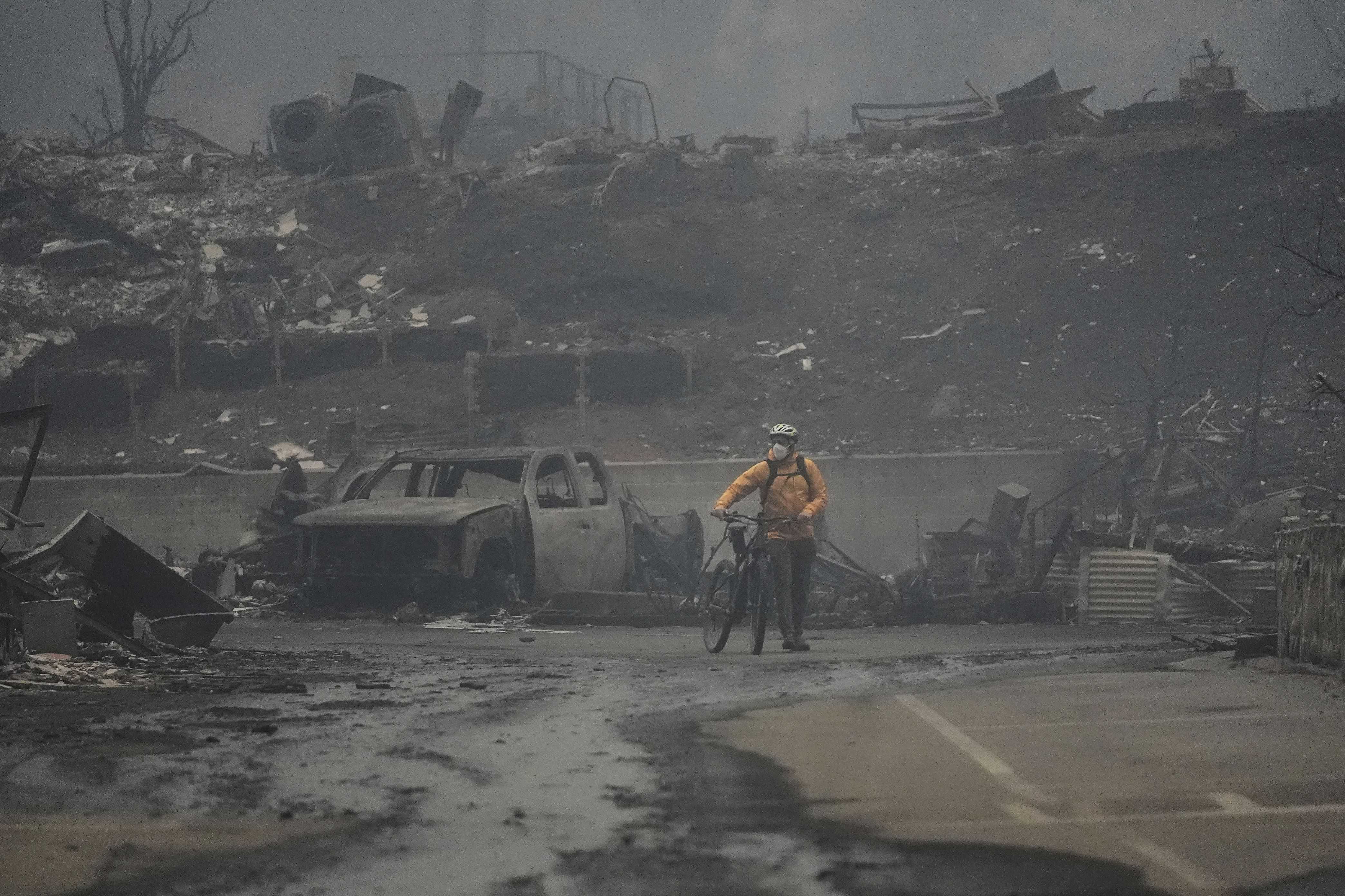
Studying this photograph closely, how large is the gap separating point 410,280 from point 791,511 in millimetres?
24044

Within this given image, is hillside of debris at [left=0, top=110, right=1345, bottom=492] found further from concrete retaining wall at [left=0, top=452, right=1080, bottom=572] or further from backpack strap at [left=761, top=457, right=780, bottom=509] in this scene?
backpack strap at [left=761, top=457, right=780, bottom=509]

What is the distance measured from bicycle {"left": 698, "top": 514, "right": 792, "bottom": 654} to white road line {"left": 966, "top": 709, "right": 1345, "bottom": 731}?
5.22 meters

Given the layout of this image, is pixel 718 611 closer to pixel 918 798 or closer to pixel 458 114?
pixel 918 798

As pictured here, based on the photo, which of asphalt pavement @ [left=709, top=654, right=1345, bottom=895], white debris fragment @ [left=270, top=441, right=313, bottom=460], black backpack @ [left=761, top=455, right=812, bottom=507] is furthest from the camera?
white debris fragment @ [left=270, top=441, right=313, bottom=460]

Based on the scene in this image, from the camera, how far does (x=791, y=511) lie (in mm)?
13344

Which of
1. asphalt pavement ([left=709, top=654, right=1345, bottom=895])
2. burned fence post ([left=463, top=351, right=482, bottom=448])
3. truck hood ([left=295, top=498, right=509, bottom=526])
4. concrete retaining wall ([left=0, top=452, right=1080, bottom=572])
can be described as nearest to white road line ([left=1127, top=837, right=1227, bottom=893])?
asphalt pavement ([left=709, top=654, right=1345, bottom=895])

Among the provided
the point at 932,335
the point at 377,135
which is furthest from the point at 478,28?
the point at 932,335

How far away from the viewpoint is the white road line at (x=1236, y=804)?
5.48m

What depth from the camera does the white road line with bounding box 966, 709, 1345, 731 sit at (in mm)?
7875

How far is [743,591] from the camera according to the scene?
1334cm

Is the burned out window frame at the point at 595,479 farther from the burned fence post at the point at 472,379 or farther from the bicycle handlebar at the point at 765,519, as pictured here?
the burned fence post at the point at 472,379

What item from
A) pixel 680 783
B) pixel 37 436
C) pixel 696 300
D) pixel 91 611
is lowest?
pixel 680 783

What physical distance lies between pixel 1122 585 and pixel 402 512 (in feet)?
25.6

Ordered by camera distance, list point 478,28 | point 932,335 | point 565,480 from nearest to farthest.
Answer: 1. point 565,480
2. point 932,335
3. point 478,28
